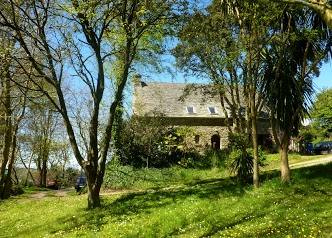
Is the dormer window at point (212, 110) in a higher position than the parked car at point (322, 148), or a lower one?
higher

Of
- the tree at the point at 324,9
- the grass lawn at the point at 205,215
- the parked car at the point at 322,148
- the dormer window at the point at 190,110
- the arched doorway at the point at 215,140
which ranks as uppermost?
the dormer window at the point at 190,110

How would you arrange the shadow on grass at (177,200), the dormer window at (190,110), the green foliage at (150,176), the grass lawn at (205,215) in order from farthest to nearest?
the dormer window at (190,110)
the green foliage at (150,176)
the shadow on grass at (177,200)
the grass lawn at (205,215)

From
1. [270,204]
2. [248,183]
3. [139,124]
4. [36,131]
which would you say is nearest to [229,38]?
[248,183]

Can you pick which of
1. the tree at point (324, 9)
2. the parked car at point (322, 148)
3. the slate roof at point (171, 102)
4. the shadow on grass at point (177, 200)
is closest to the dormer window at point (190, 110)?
the slate roof at point (171, 102)

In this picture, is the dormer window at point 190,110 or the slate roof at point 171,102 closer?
the slate roof at point 171,102

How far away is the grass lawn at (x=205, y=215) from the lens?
6955mm

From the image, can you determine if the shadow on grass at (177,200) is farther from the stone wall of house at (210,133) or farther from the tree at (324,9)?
the stone wall of house at (210,133)

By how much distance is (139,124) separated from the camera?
70.0ft

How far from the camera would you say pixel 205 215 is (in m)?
8.59

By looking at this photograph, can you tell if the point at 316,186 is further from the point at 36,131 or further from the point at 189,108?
the point at 36,131

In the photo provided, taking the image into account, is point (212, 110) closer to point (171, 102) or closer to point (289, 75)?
point (171, 102)

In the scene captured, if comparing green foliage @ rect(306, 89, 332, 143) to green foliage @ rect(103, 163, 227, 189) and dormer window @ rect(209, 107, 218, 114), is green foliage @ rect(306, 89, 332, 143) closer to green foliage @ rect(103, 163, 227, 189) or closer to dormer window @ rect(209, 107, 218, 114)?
dormer window @ rect(209, 107, 218, 114)

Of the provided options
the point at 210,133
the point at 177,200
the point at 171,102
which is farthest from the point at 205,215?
the point at 171,102

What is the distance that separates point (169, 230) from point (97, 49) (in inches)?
305
